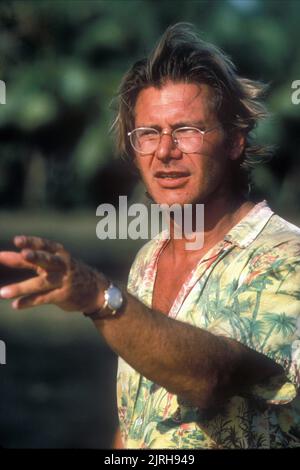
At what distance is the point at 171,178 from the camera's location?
6.14ft

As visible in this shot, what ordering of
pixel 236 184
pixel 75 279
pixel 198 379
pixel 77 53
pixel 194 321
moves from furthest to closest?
pixel 77 53, pixel 236 184, pixel 194 321, pixel 198 379, pixel 75 279

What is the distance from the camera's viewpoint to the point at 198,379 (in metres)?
1.47

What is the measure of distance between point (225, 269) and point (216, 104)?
0.38 meters

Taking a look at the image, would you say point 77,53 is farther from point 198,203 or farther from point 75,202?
point 198,203

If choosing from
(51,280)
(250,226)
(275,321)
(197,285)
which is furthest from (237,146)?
(51,280)

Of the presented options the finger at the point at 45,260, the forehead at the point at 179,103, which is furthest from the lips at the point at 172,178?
the finger at the point at 45,260

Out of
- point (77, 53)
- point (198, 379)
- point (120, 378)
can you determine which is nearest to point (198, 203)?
point (120, 378)

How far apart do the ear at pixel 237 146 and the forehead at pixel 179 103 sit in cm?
12

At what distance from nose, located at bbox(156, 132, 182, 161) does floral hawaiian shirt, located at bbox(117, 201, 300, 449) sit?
0.20 m

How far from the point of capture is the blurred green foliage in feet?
13.1

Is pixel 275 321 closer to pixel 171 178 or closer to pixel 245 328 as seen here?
pixel 245 328

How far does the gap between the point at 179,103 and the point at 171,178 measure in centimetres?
15

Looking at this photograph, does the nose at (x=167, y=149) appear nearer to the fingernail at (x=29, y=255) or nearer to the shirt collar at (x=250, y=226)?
the shirt collar at (x=250, y=226)

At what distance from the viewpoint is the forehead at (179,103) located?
186cm
